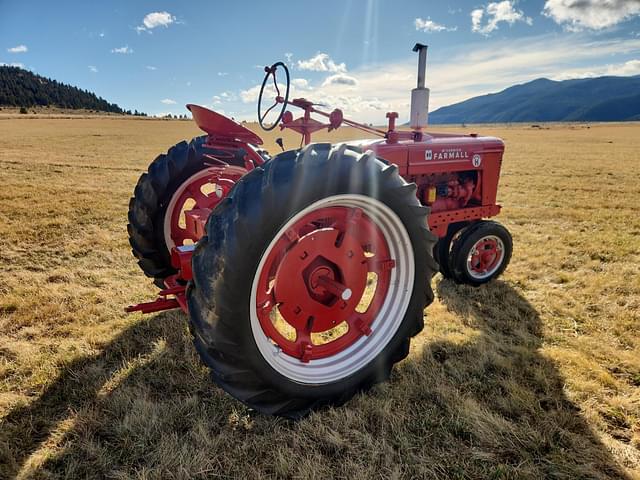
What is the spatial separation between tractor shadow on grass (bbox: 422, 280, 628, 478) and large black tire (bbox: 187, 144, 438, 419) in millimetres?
752

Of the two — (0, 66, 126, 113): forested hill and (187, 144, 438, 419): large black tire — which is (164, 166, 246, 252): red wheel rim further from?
(0, 66, 126, 113): forested hill

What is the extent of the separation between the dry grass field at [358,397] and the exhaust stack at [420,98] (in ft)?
5.13

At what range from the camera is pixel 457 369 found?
254 cm

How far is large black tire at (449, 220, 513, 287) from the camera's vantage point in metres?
3.68

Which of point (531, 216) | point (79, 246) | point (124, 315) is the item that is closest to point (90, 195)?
point (79, 246)

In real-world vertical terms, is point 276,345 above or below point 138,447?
above

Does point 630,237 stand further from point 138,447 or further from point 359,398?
point 138,447

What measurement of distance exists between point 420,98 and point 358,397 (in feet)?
7.72

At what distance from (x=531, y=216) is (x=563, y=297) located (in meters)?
3.42

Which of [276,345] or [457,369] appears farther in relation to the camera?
[457,369]

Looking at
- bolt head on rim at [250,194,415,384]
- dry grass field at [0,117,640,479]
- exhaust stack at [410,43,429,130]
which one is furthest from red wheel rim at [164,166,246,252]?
exhaust stack at [410,43,429,130]

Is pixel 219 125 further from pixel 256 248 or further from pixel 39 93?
pixel 39 93

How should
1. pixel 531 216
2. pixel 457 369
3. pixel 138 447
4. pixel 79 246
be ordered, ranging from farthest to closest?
pixel 531 216, pixel 79 246, pixel 457 369, pixel 138 447

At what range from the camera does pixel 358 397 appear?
7.44 ft
